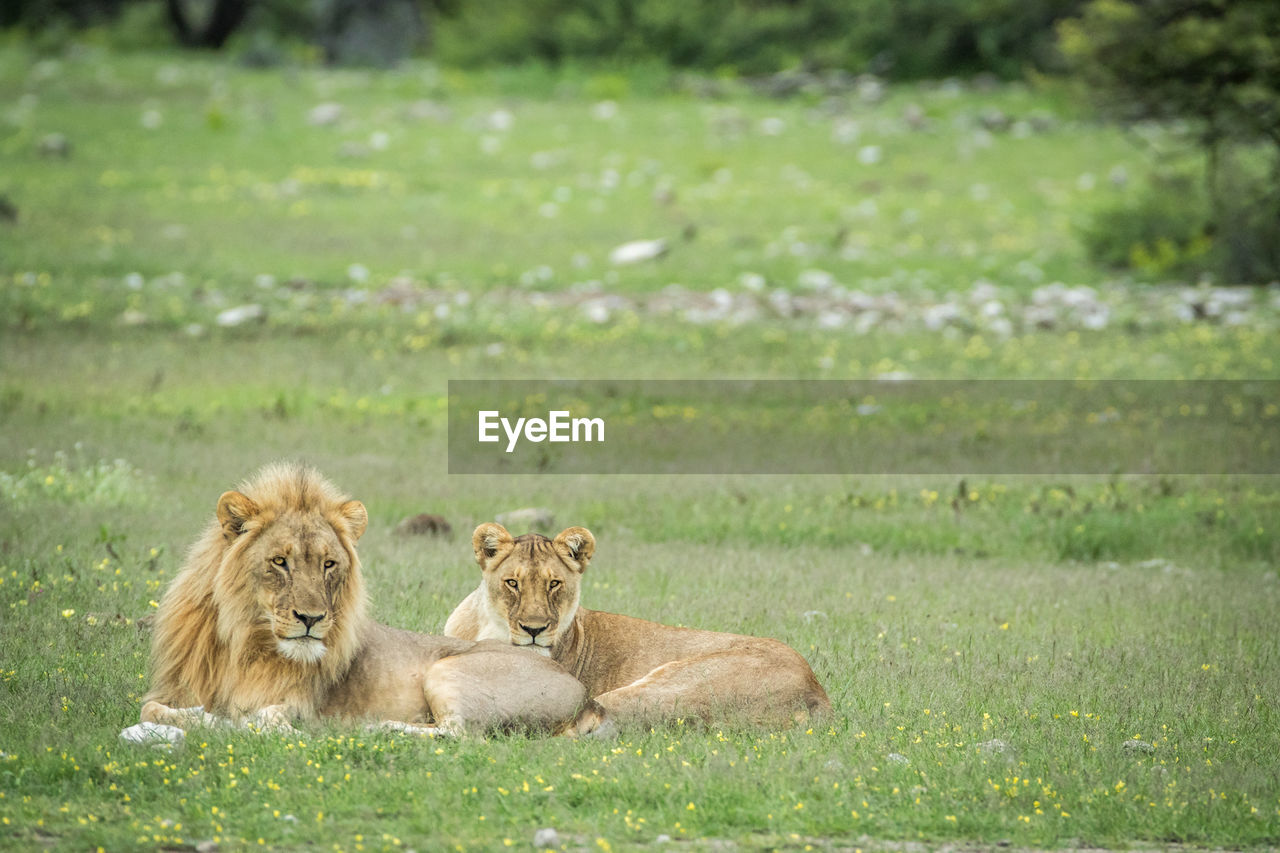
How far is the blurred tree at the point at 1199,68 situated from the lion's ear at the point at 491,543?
57.1 feet

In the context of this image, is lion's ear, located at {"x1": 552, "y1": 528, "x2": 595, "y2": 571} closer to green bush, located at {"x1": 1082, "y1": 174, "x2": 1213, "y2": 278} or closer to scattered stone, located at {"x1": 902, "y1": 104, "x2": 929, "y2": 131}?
green bush, located at {"x1": 1082, "y1": 174, "x2": 1213, "y2": 278}

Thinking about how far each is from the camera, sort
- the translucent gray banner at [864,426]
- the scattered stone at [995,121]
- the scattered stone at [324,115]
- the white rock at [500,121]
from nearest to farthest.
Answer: the translucent gray banner at [864,426], the scattered stone at [324,115], the white rock at [500,121], the scattered stone at [995,121]

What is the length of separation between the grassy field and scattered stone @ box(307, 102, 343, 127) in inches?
3.3

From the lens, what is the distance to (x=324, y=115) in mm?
34750

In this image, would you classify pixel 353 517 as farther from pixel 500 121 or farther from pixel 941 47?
pixel 941 47

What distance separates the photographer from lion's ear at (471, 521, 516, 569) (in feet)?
26.9

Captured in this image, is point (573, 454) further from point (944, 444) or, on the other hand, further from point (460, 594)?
point (460, 594)

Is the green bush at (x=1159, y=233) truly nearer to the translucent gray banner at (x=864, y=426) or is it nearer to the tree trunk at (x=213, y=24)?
the translucent gray banner at (x=864, y=426)

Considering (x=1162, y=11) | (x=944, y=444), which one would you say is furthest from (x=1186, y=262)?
(x=944, y=444)

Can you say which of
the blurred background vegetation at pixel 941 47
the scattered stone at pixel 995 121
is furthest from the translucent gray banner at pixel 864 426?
the scattered stone at pixel 995 121

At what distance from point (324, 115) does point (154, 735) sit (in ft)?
94.5

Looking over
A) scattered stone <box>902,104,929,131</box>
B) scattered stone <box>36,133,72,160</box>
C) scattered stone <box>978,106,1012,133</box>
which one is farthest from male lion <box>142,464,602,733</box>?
scattered stone <box>978,106,1012,133</box>

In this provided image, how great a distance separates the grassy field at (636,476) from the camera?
278 inches

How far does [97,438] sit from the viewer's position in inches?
596
